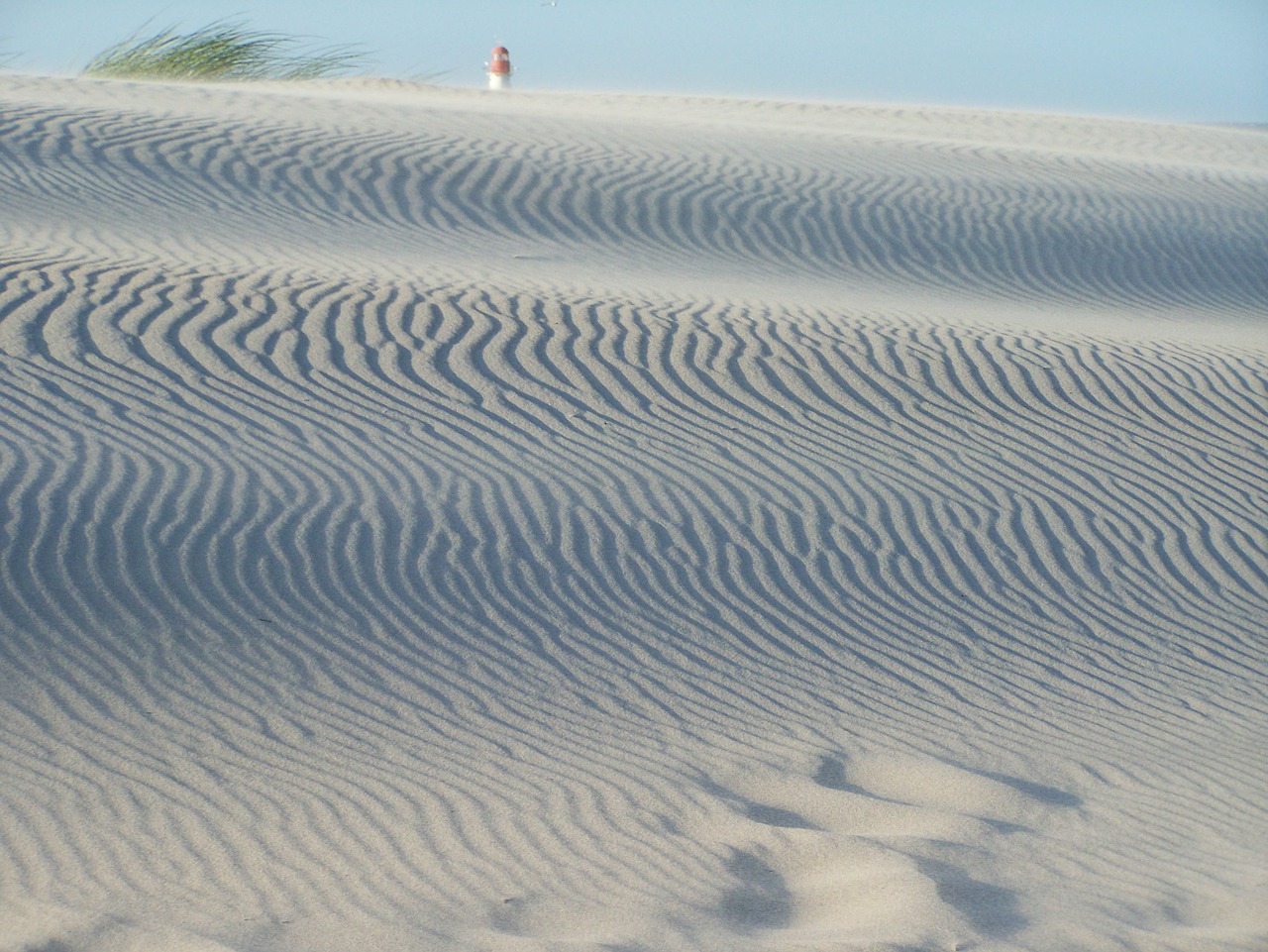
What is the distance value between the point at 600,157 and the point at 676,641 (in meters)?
10.6

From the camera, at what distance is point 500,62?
26578 millimetres

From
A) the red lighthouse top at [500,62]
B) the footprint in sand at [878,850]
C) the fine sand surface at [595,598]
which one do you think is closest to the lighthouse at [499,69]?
the red lighthouse top at [500,62]

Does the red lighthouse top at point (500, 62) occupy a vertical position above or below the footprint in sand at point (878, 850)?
above

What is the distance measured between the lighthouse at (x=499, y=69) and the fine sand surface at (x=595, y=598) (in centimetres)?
1507

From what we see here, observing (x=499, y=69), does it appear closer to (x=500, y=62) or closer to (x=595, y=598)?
(x=500, y=62)

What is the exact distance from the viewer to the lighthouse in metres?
26.4

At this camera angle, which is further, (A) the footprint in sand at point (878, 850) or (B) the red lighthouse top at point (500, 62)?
(B) the red lighthouse top at point (500, 62)

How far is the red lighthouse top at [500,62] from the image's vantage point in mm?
26406

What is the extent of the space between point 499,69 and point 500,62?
0.44 ft

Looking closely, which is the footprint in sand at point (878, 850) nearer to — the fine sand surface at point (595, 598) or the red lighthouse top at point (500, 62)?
the fine sand surface at point (595, 598)

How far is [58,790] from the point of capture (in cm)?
413

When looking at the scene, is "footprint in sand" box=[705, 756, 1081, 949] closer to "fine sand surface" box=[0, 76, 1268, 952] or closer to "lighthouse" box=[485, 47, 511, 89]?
"fine sand surface" box=[0, 76, 1268, 952]

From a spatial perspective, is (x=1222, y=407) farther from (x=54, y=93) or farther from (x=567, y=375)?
(x=54, y=93)

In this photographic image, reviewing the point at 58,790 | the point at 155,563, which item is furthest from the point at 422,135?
the point at 58,790
